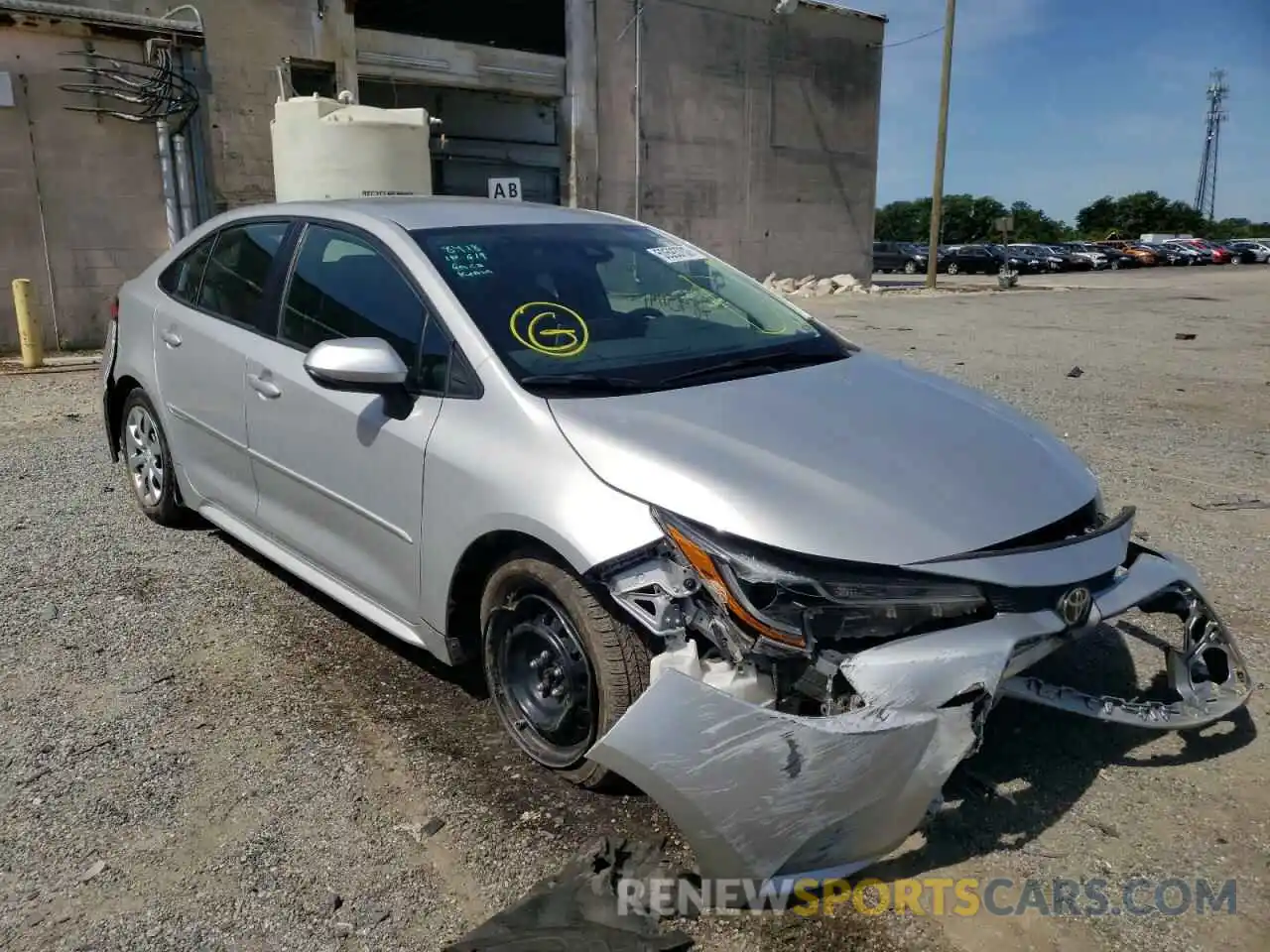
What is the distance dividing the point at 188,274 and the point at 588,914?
356 cm

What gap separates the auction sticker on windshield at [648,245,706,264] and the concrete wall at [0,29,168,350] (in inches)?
465

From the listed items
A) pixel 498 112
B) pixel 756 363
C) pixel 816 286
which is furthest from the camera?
pixel 816 286

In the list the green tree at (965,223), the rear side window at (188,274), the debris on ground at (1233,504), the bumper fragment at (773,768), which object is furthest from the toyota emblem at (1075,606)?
the green tree at (965,223)

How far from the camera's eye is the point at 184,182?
46.0 ft

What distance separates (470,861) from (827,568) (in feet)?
3.84

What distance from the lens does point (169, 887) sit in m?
2.50

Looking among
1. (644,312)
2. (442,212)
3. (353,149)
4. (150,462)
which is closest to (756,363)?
(644,312)

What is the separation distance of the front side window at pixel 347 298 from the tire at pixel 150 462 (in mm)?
1391

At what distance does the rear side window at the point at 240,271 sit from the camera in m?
4.08

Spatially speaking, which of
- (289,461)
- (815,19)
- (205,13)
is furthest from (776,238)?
(289,461)

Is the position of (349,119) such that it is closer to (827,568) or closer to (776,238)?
(827,568)

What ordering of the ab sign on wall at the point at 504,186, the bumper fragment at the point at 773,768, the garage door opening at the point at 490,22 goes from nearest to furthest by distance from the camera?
the bumper fragment at the point at 773,768
the ab sign on wall at the point at 504,186
the garage door opening at the point at 490,22

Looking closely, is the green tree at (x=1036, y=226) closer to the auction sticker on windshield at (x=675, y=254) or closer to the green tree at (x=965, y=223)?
the green tree at (x=965, y=223)

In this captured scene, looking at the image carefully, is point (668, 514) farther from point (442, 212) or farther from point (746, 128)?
point (746, 128)
